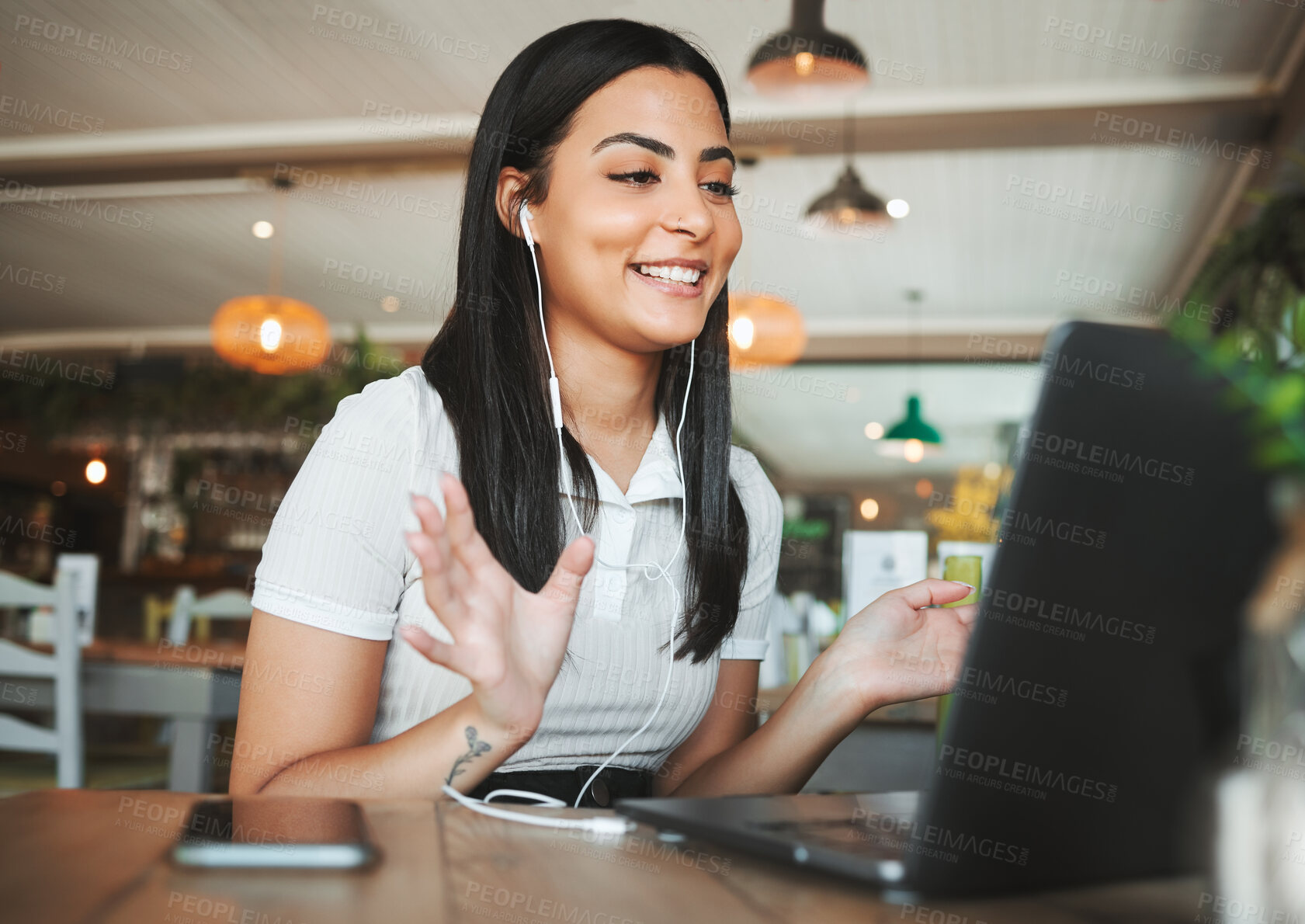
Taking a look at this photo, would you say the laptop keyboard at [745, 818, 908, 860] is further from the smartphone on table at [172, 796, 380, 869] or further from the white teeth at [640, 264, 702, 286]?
the white teeth at [640, 264, 702, 286]

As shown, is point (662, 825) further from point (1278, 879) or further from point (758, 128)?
point (758, 128)

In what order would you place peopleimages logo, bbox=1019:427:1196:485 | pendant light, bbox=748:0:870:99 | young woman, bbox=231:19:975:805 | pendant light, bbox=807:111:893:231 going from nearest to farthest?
peopleimages logo, bbox=1019:427:1196:485
young woman, bbox=231:19:975:805
pendant light, bbox=748:0:870:99
pendant light, bbox=807:111:893:231

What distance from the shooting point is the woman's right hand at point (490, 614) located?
0.64m

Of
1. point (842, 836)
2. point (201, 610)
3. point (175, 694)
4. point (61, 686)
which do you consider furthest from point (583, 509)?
point (201, 610)

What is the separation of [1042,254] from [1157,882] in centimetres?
605

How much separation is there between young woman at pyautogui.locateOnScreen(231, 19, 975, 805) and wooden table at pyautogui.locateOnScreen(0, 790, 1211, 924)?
21cm

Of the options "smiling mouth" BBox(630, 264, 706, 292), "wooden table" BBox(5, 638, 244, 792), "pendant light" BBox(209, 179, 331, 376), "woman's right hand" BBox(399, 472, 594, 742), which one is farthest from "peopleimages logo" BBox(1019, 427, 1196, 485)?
"pendant light" BBox(209, 179, 331, 376)

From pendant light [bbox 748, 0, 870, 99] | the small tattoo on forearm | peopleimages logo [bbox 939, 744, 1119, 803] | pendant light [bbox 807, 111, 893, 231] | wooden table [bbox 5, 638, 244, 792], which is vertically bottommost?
wooden table [bbox 5, 638, 244, 792]

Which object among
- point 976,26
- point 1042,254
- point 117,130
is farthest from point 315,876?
point 1042,254

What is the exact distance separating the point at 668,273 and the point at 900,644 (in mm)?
491

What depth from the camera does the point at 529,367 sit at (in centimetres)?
121

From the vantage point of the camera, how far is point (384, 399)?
1.08 metres

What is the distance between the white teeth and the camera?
1.20 m

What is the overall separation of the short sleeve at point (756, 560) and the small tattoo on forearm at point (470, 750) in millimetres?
516
